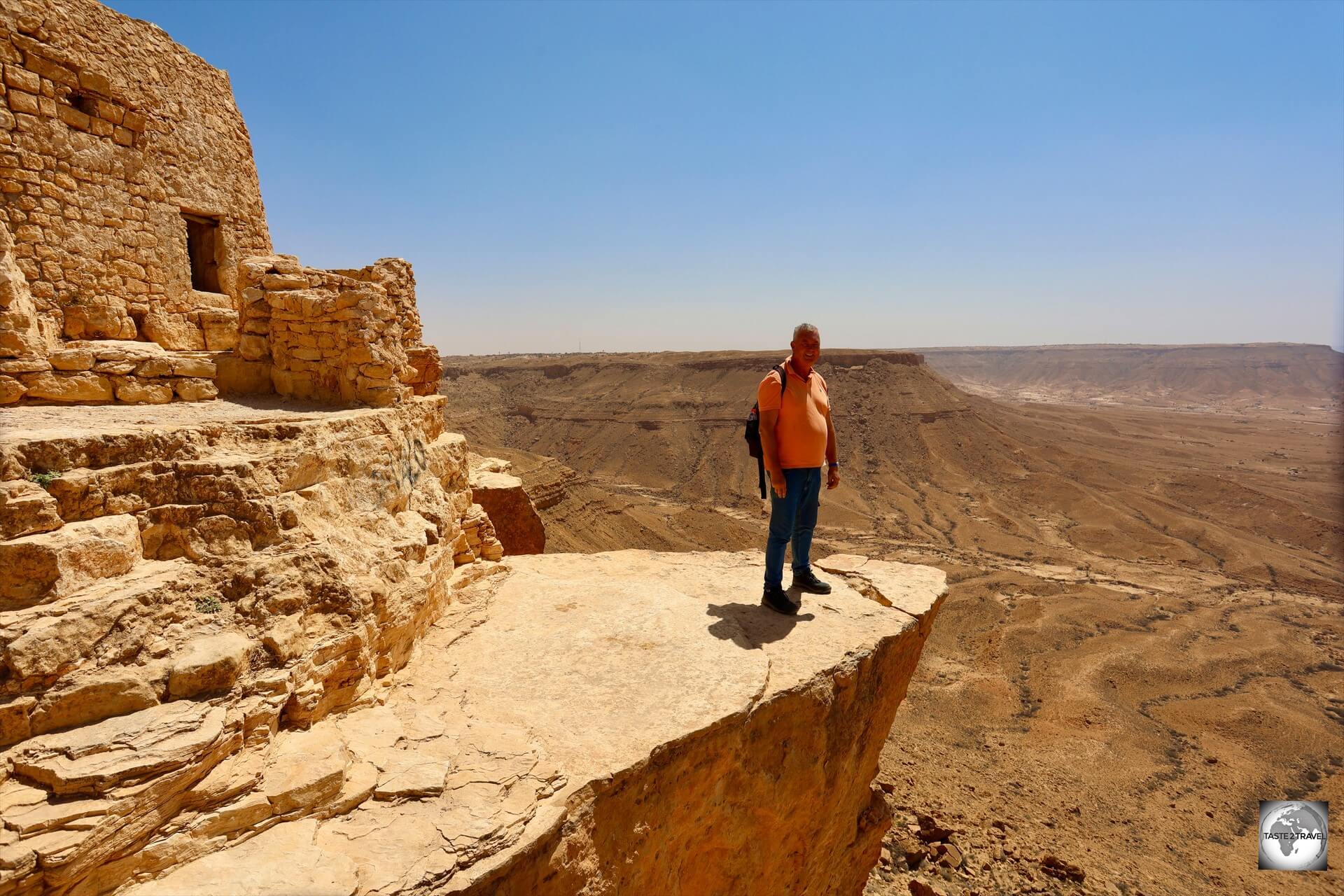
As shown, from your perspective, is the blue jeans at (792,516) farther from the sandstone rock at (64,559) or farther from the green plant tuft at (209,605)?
→ the sandstone rock at (64,559)

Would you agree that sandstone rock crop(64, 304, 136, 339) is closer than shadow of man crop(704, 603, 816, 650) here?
No

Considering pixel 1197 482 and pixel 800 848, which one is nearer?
pixel 800 848

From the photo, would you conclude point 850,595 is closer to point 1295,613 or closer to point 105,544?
point 105,544

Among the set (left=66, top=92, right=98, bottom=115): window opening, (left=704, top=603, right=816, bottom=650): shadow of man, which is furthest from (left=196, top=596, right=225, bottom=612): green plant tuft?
(left=66, top=92, right=98, bottom=115): window opening

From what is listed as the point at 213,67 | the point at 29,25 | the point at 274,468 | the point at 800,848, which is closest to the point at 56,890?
the point at 274,468

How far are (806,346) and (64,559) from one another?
3.78m

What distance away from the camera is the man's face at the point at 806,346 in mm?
4000

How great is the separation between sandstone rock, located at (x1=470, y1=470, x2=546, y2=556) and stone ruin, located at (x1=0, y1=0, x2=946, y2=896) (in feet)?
10.2

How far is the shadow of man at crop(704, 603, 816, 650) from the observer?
13.3ft

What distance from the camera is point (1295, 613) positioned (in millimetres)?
17875

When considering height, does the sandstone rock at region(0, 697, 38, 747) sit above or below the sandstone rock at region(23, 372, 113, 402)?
below

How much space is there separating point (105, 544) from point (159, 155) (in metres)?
4.66

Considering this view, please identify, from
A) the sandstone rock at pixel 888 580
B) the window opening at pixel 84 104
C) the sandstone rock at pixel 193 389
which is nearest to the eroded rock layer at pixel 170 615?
the sandstone rock at pixel 193 389

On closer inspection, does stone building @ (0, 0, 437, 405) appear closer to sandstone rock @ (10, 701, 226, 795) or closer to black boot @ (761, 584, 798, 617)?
sandstone rock @ (10, 701, 226, 795)
